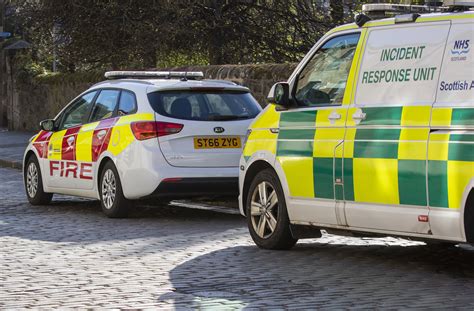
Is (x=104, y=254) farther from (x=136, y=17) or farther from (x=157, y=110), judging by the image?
(x=136, y=17)

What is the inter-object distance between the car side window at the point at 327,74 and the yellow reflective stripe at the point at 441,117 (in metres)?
1.22

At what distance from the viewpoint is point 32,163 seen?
1527 centimetres

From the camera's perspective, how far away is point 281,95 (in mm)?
9938

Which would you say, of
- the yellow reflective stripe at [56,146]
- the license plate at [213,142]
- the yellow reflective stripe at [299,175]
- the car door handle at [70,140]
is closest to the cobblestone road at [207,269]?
the yellow reflective stripe at [299,175]

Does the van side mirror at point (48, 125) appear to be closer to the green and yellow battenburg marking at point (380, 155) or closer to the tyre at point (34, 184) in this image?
the tyre at point (34, 184)

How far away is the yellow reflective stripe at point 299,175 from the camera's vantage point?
9.51 meters

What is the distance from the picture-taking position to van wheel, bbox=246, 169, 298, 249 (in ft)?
32.7

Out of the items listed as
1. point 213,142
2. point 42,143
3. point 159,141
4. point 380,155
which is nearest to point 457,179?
point 380,155

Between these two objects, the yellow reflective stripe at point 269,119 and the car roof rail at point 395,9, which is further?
the yellow reflective stripe at point 269,119

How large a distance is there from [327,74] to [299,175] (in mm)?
832

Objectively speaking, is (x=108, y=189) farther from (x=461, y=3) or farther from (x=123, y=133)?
(x=461, y=3)

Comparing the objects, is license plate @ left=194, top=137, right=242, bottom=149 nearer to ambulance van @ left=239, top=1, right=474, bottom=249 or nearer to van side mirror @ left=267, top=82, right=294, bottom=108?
ambulance van @ left=239, top=1, right=474, bottom=249

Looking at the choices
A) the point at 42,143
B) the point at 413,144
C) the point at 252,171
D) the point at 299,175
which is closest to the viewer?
the point at 413,144

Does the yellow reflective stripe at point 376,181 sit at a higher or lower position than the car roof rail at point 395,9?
lower
